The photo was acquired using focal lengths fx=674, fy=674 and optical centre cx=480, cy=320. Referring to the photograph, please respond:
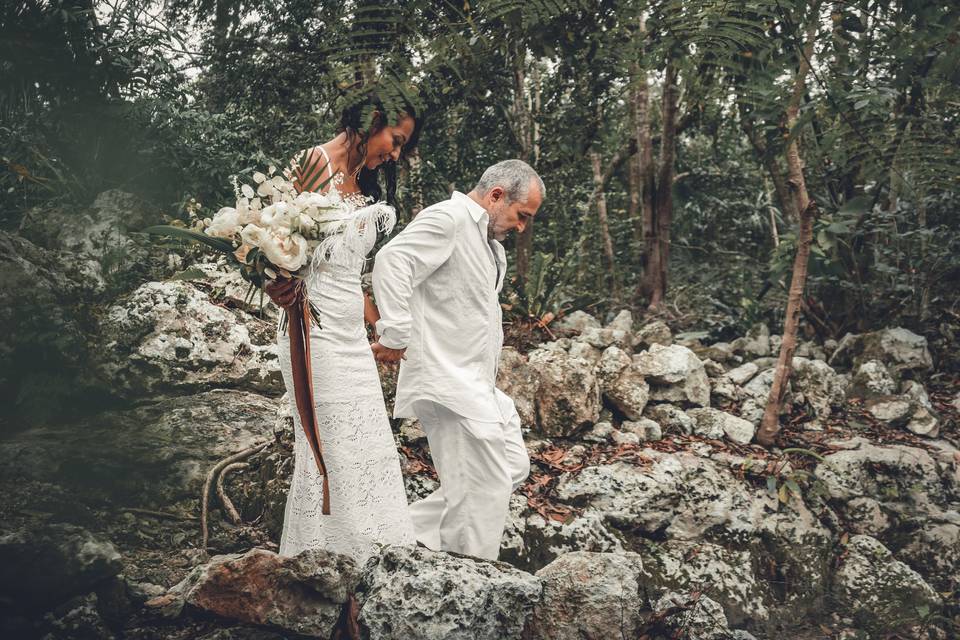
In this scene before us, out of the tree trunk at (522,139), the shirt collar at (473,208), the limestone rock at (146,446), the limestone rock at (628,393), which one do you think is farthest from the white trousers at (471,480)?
the tree trunk at (522,139)

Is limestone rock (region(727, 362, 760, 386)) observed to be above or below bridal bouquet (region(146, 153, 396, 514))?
below

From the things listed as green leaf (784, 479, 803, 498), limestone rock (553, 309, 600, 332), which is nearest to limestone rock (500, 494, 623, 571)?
green leaf (784, 479, 803, 498)

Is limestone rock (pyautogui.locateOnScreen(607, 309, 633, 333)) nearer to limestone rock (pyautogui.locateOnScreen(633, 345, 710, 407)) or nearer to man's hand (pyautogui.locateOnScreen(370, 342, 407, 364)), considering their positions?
limestone rock (pyautogui.locateOnScreen(633, 345, 710, 407))

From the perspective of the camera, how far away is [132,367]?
15.5 ft

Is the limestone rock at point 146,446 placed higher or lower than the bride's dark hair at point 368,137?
lower

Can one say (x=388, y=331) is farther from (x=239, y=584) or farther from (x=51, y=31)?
(x=51, y=31)

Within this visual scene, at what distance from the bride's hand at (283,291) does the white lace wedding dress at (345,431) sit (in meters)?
0.10

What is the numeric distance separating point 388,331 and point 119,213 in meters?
3.37

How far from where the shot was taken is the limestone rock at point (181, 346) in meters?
4.71

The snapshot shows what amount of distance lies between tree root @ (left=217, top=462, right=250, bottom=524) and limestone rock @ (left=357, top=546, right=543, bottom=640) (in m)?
1.56

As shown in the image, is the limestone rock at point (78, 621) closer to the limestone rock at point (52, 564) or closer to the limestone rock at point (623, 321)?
the limestone rock at point (52, 564)

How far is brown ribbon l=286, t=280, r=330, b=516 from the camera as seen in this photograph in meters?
2.66

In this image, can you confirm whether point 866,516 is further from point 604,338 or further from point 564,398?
point 604,338

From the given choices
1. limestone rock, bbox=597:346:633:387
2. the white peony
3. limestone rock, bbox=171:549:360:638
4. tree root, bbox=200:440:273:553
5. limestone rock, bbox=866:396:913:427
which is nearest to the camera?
limestone rock, bbox=171:549:360:638
